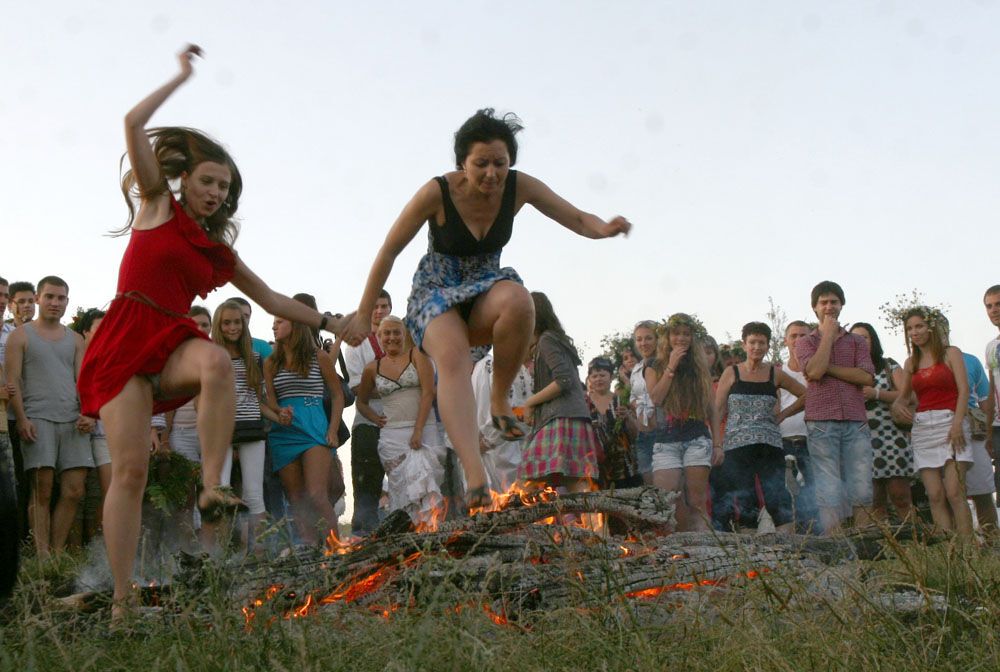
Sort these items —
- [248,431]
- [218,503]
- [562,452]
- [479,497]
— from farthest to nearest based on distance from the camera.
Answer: [248,431]
[562,452]
[479,497]
[218,503]

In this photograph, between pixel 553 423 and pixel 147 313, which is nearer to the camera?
pixel 147 313

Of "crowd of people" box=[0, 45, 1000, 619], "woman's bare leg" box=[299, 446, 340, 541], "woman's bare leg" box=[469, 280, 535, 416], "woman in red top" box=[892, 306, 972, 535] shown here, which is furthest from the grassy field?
"woman in red top" box=[892, 306, 972, 535]

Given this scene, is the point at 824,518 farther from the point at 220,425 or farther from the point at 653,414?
the point at 220,425

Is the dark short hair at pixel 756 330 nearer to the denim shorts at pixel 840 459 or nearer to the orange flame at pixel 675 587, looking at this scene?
the denim shorts at pixel 840 459

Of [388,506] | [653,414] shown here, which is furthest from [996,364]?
[388,506]

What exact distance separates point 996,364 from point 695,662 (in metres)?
7.06

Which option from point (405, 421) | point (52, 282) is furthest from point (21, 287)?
point (405, 421)

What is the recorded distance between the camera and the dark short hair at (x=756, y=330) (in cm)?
955

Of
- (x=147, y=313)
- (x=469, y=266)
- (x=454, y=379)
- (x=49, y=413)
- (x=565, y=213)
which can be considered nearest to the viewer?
(x=147, y=313)

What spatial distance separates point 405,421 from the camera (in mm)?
8906

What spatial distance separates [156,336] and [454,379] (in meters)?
1.48

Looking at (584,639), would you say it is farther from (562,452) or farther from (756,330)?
(756,330)

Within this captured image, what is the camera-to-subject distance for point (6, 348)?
838cm

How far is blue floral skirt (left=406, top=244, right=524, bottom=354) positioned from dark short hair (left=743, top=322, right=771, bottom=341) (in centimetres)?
427
